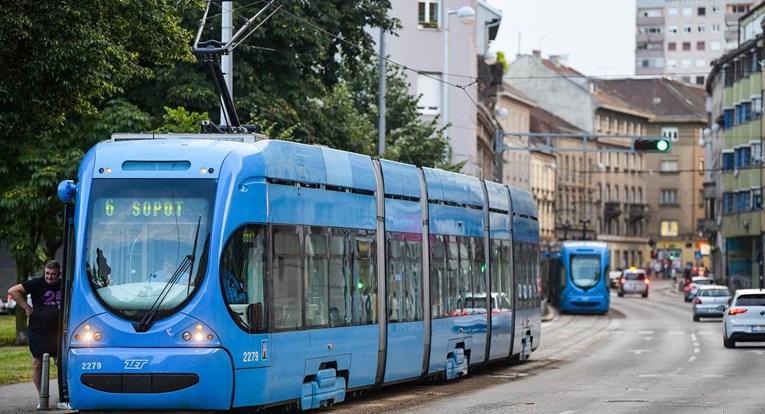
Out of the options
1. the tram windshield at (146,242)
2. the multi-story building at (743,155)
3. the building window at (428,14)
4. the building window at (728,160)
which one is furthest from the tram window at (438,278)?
the building window at (728,160)

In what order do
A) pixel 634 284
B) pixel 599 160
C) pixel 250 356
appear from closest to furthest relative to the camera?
pixel 250 356 < pixel 634 284 < pixel 599 160

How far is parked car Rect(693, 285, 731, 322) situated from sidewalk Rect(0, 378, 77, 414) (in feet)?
151

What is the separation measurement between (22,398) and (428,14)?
58336 mm

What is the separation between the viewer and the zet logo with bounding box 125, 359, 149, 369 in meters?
17.4

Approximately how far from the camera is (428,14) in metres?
78.9

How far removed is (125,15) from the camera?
939 inches

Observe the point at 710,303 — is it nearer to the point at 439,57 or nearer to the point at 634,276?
the point at 439,57

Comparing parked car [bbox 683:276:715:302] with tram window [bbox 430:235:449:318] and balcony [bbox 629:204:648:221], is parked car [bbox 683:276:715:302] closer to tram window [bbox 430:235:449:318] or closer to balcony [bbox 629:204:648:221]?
balcony [bbox 629:204:648:221]

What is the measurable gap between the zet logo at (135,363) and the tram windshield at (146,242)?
1.43 feet

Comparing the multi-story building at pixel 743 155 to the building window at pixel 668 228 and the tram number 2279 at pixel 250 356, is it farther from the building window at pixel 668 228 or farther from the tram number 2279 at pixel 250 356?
the tram number 2279 at pixel 250 356

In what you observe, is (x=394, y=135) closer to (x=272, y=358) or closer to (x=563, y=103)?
(x=272, y=358)

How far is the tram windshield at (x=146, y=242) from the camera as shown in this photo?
17.6 meters

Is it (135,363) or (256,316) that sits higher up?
(256,316)

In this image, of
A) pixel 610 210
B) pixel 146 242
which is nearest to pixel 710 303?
pixel 146 242
